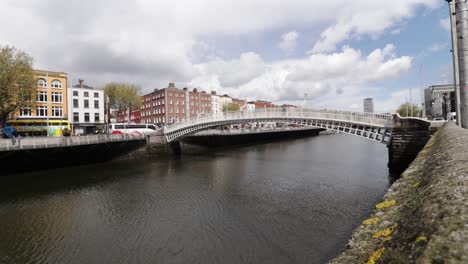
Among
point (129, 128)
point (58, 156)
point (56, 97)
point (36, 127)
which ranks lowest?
point (58, 156)

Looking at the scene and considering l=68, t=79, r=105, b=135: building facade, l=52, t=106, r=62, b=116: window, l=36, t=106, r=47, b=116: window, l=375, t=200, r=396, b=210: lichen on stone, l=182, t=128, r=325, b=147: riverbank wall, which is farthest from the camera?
l=68, t=79, r=105, b=135: building facade

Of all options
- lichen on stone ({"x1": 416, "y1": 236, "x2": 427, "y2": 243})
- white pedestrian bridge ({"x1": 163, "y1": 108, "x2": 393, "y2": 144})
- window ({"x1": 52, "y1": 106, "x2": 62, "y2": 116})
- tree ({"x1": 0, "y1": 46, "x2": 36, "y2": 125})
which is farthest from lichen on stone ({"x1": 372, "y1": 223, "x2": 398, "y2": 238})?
window ({"x1": 52, "y1": 106, "x2": 62, "y2": 116})

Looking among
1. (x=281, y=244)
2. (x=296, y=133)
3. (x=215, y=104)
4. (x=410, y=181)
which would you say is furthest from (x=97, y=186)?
(x=215, y=104)

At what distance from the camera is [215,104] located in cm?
8819

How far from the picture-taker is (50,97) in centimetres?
4006

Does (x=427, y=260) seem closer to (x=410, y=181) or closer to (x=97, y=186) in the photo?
(x=410, y=181)

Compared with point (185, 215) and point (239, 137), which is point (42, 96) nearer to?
point (239, 137)

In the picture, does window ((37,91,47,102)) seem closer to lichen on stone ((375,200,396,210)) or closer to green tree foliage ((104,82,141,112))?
green tree foliage ((104,82,141,112))

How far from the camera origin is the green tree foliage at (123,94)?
2058 inches

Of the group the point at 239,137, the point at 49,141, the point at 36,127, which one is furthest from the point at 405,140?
the point at 36,127

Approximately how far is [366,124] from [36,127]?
42648mm

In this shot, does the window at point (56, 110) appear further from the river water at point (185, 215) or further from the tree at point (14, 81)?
the river water at point (185, 215)

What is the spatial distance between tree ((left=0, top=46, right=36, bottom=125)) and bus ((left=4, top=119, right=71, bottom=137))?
19.6ft

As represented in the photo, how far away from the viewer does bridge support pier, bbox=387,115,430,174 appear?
60.2 ft
